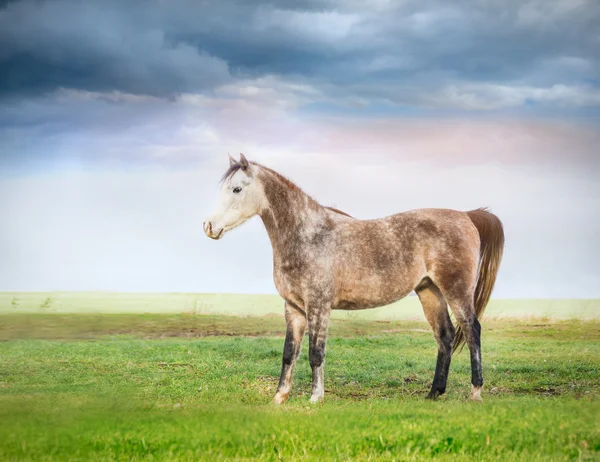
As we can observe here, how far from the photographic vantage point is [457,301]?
11.1m

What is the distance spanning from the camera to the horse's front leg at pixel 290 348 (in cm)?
1056

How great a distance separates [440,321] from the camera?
11.8 m

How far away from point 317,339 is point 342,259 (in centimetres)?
137

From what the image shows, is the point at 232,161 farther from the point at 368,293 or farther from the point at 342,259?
the point at 368,293

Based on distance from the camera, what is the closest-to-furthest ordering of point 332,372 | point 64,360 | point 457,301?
1. point 457,301
2. point 332,372
3. point 64,360

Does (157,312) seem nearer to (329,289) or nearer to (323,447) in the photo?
(329,289)

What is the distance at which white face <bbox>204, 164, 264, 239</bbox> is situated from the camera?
10336 mm

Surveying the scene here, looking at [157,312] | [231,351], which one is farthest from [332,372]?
[157,312]

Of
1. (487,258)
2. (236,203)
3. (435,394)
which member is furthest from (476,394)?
(236,203)

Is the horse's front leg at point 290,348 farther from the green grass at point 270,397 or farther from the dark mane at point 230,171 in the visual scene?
the dark mane at point 230,171

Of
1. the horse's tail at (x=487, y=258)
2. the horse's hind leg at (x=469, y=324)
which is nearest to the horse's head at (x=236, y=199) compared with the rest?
the horse's hind leg at (x=469, y=324)

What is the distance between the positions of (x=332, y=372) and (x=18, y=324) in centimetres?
681

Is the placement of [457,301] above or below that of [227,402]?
above

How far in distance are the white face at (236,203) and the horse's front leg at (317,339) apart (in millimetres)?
1846
